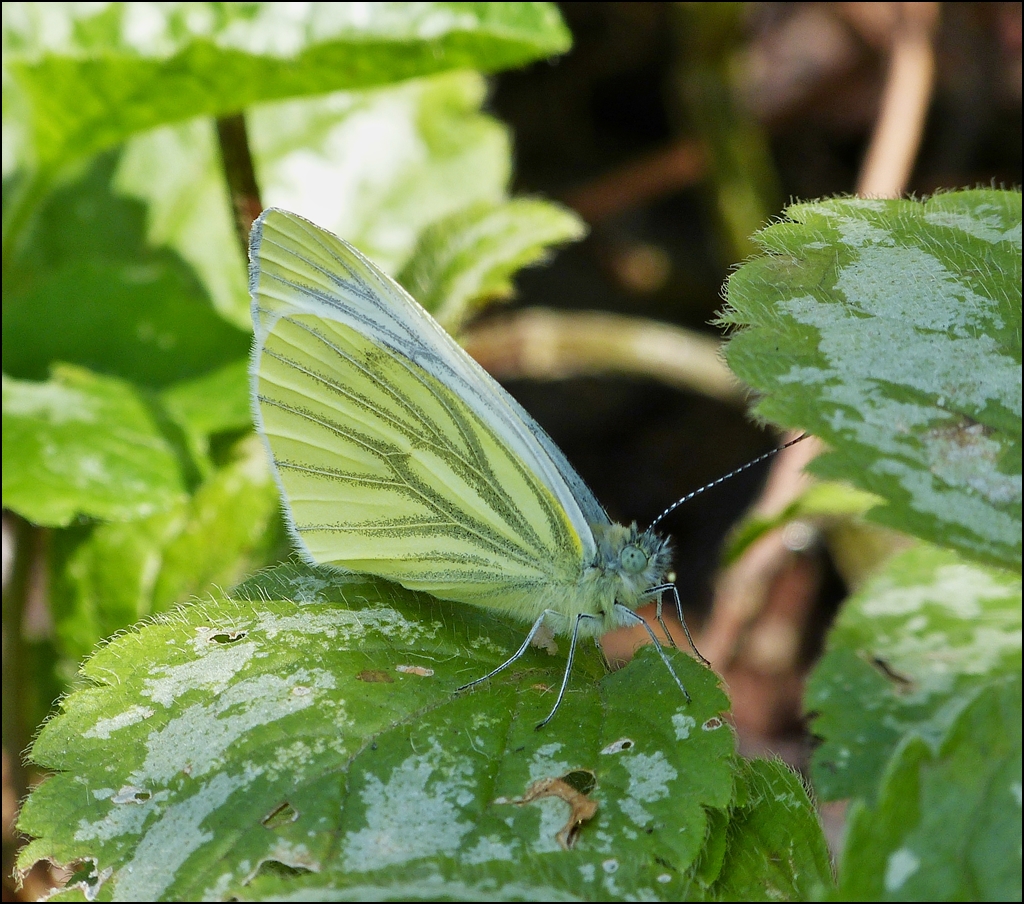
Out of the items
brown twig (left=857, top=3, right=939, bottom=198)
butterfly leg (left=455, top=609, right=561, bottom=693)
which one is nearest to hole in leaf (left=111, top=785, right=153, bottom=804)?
butterfly leg (left=455, top=609, right=561, bottom=693)

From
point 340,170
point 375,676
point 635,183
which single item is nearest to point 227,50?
point 340,170

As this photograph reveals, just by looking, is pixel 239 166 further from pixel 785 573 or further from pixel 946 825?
pixel 785 573

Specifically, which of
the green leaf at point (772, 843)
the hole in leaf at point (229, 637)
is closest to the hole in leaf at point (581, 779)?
the green leaf at point (772, 843)

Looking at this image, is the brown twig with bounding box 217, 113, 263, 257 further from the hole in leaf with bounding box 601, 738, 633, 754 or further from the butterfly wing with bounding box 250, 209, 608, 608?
the hole in leaf with bounding box 601, 738, 633, 754

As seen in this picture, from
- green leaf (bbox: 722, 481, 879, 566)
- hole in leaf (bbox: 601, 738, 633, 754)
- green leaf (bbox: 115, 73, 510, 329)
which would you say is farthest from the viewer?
green leaf (bbox: 115, 73, 510, 329)

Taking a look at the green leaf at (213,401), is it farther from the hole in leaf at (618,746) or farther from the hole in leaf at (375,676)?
the hole in leaf at (618,746)
